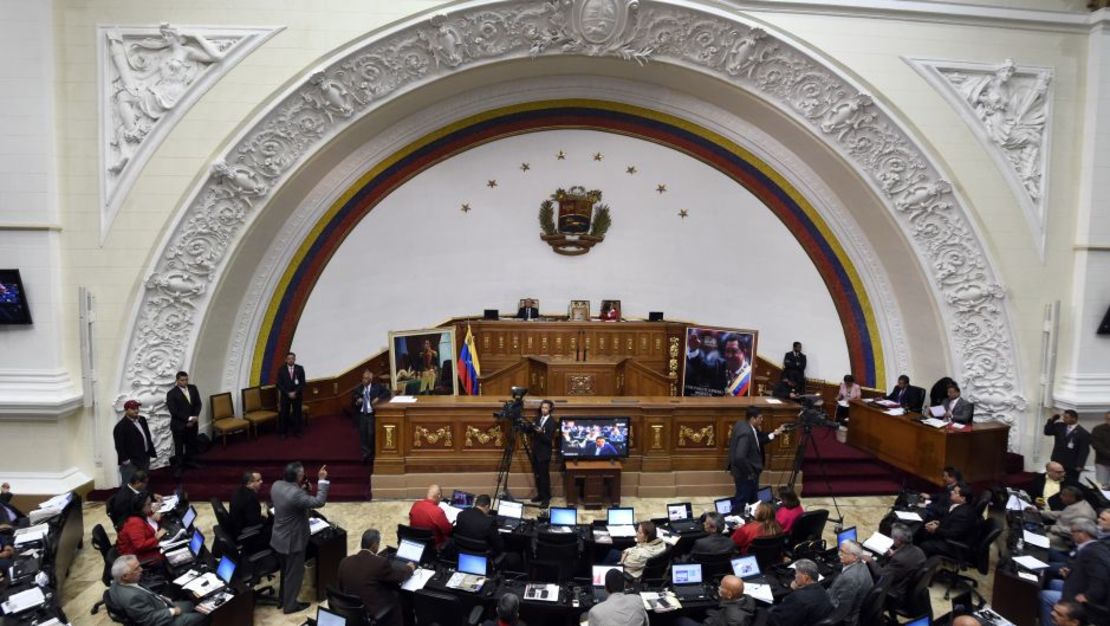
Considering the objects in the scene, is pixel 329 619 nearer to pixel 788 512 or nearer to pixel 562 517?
pixel 562 517

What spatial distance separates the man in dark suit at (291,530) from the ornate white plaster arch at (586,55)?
419 cm

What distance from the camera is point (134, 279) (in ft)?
28.0

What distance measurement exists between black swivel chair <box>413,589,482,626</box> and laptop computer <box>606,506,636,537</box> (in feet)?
5.40

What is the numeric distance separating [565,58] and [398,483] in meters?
6.82

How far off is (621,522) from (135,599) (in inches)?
154

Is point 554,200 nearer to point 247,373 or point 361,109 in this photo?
point 361,109

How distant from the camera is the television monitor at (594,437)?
8.04 metres

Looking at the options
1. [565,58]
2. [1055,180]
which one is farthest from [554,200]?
[1055,180]

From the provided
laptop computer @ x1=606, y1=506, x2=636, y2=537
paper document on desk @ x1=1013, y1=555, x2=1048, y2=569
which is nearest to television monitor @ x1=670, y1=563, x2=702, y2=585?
laptop computer @ x1=606, y1=506, x2=636, y2=537

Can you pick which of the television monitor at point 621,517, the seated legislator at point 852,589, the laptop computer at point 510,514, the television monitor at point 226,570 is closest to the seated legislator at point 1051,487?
the seated legislator at point 852,589

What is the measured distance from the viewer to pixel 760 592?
5.09 metres

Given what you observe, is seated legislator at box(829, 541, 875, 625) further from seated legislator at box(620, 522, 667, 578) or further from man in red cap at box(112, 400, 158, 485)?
man in red cap at box(112, 400, 158, 485)

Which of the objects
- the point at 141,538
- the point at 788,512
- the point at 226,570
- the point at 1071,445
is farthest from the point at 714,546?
the point at 1071,445

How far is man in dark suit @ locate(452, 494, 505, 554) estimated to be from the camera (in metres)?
5.58
